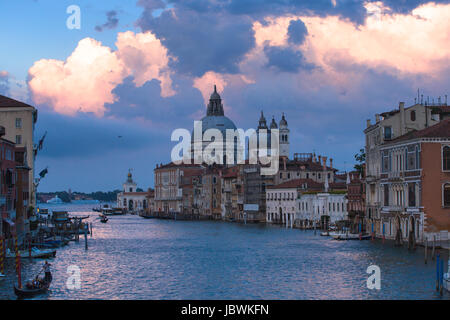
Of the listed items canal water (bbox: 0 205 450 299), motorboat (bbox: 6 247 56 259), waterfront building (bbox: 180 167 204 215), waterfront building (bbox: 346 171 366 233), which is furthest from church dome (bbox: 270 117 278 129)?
motorboat (bbox: 6 247 56 259)

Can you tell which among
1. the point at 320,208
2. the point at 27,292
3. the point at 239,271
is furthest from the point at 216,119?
the point at 27,292

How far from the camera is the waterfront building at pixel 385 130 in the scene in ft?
157

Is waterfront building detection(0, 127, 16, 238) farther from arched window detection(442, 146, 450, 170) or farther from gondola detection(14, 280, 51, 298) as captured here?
arched window detection(442, 146, 450, 170)

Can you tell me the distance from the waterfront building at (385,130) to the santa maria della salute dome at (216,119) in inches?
3609

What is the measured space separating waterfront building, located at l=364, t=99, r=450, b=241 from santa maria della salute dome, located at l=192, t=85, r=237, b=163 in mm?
91667

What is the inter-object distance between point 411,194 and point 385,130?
6730mm

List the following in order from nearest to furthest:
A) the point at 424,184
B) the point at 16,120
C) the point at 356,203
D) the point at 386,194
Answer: the point at 424,184 < the point at 386,194 < the point at 16,120 < the point at 356,203

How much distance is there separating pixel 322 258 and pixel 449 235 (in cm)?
710

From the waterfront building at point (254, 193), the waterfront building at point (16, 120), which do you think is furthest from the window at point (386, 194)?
the waterfront building at point (254, 193)

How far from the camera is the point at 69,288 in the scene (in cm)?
2903

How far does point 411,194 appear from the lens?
42500mm

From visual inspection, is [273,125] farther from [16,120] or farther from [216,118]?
[16,120]

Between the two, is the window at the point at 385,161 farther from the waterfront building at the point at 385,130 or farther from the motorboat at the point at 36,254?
the motorboat at the point at 36,254
